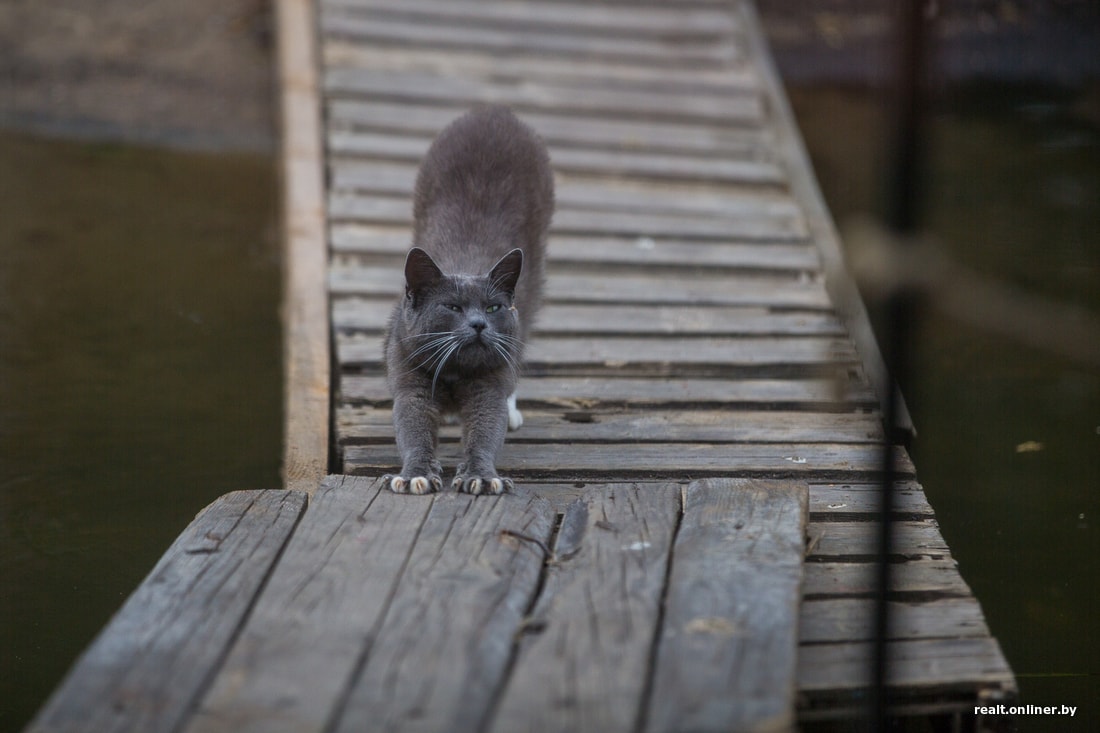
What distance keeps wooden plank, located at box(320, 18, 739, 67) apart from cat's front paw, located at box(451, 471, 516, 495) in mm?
3972

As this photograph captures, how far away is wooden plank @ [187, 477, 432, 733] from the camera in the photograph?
2262 mm

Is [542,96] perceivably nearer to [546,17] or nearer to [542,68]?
[542,68]

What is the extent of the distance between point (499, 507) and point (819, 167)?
5535 mm

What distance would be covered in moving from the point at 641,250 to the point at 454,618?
3034 millimetres

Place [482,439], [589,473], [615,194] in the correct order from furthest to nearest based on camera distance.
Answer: [615,194] → [589,473] → [482,439]

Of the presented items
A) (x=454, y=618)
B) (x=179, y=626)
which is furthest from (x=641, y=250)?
(x=179, y=626)

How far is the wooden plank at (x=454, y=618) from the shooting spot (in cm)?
228

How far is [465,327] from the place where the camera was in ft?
11.4

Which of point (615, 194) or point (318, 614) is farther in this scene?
point (615, 194)

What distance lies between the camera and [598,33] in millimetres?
7000

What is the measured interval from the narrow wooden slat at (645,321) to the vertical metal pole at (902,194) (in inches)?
117

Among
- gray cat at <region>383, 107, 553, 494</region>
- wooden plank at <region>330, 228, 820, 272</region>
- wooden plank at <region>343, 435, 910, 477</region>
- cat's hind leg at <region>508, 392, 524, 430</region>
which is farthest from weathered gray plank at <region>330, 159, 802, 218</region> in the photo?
wooden plank at <region>343, 435, 910, 477</region>

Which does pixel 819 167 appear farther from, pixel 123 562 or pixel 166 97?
pixel 123 562

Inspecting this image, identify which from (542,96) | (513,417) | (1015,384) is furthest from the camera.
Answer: (542,96)
